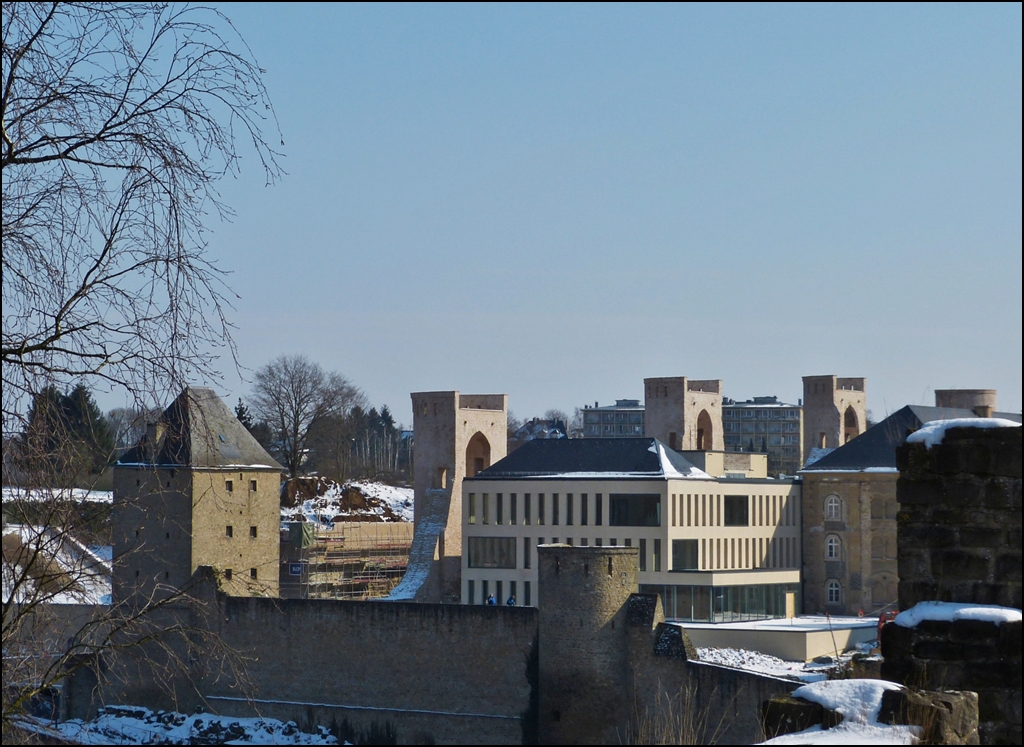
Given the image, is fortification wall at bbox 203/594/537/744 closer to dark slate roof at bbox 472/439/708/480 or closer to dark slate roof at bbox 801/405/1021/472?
dark slate roof at bbox 472/439/708/480

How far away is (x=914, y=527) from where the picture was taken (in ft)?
23.0

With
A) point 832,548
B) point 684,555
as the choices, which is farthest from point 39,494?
point 832,548

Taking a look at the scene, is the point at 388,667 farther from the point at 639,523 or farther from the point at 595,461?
the point at 595,461

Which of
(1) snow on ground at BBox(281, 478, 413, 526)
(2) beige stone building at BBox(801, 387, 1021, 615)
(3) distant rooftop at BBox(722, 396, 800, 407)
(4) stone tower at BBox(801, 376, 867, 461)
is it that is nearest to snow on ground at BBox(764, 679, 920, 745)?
(2) beige stone building at BBox(801, 387, 1021, 615)

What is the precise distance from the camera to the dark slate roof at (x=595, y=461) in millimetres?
39281

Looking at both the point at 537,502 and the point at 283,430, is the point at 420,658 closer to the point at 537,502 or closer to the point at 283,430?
the point at 537,502

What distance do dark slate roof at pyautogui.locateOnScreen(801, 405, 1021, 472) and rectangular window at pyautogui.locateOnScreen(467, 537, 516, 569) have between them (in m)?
9.85

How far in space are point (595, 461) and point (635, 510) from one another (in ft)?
6.90

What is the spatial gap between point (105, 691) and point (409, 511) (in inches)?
1026

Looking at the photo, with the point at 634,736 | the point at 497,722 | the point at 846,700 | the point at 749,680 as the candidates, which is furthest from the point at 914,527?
the point at 497,722

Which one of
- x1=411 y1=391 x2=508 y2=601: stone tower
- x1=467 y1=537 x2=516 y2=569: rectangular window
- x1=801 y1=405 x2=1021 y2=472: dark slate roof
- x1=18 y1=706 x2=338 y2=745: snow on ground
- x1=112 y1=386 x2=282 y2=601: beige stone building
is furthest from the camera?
x1=411 y1=391 x2=508 y2=601: stone tower

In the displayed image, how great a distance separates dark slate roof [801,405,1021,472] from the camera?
42.7 metres

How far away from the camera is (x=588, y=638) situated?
28.5 m

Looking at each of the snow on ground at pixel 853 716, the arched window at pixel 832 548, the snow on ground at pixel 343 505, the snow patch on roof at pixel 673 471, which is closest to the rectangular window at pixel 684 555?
the snow patch on roof at pixel 673 471
